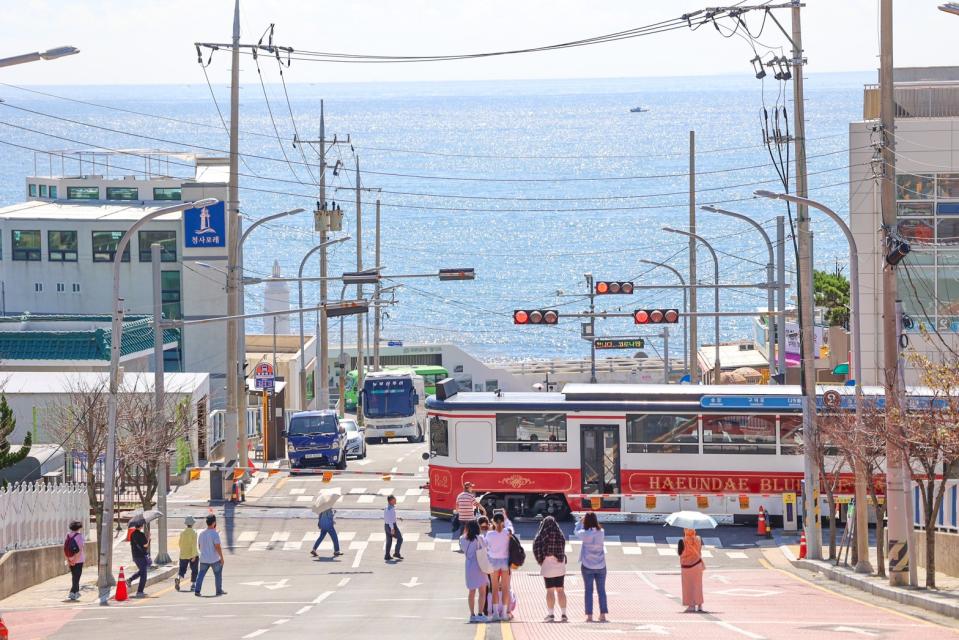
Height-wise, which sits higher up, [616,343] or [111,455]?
[616,343]

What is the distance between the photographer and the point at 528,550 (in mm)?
31938

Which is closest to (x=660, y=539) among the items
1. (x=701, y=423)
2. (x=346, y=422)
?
(x=701, y=423)

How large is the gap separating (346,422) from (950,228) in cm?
2302

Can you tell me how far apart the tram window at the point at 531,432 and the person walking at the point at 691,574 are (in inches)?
501

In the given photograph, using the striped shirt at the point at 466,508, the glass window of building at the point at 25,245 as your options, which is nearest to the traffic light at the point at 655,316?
the striped shirt at the point at 466,508

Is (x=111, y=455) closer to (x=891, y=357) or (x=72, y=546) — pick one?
(x=72, y=546)

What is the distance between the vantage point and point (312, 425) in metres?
46.3

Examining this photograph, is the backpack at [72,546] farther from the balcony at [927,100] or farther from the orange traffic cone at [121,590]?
the balcony at [927,100]

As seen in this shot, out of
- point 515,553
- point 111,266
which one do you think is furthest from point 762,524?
point 111,266

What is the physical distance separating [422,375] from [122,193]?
19.8 metres

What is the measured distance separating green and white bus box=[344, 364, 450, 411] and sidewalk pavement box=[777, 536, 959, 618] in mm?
37389

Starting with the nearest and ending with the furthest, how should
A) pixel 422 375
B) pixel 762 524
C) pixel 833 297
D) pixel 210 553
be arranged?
1. pixel 210 553
2. pixel 762 524
3. pixel 833 297
4. pixel 422 375

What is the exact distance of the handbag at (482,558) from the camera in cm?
2116

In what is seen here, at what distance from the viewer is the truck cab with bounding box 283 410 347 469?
46125mm
